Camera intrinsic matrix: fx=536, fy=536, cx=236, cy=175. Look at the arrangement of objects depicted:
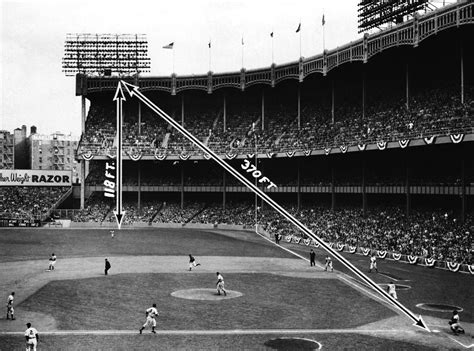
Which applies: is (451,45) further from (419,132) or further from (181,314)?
(181,314)

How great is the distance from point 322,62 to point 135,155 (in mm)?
30385

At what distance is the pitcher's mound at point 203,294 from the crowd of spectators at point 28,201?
49.2 m

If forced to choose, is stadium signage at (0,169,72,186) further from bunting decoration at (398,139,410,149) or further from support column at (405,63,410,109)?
bunting decoration at (398,139,410,149)

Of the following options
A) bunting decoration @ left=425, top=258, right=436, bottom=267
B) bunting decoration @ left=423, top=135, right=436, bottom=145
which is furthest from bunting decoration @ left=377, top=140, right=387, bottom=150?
bunting decoration @ left=425, top=258, right=436, bottom=267

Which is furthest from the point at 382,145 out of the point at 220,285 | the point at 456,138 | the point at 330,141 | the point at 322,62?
the point at 220,285

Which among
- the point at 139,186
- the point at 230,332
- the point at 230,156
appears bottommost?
the point at 230,332

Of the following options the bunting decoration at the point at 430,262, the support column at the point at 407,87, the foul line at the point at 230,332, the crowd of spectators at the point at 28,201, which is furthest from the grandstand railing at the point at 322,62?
the foul line at the point at 230,332

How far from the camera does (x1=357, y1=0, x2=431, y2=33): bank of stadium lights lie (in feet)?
200

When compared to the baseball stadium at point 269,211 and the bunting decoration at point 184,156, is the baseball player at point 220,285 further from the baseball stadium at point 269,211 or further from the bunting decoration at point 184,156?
the bunting decoration at point 184,156

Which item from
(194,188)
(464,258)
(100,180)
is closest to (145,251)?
(464,258)

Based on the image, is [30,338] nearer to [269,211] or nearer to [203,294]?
[203,294]

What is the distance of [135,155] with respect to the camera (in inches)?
3071

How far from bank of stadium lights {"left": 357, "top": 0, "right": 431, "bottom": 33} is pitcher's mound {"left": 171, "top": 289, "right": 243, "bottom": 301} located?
43108mm

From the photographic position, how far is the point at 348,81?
6862cm
